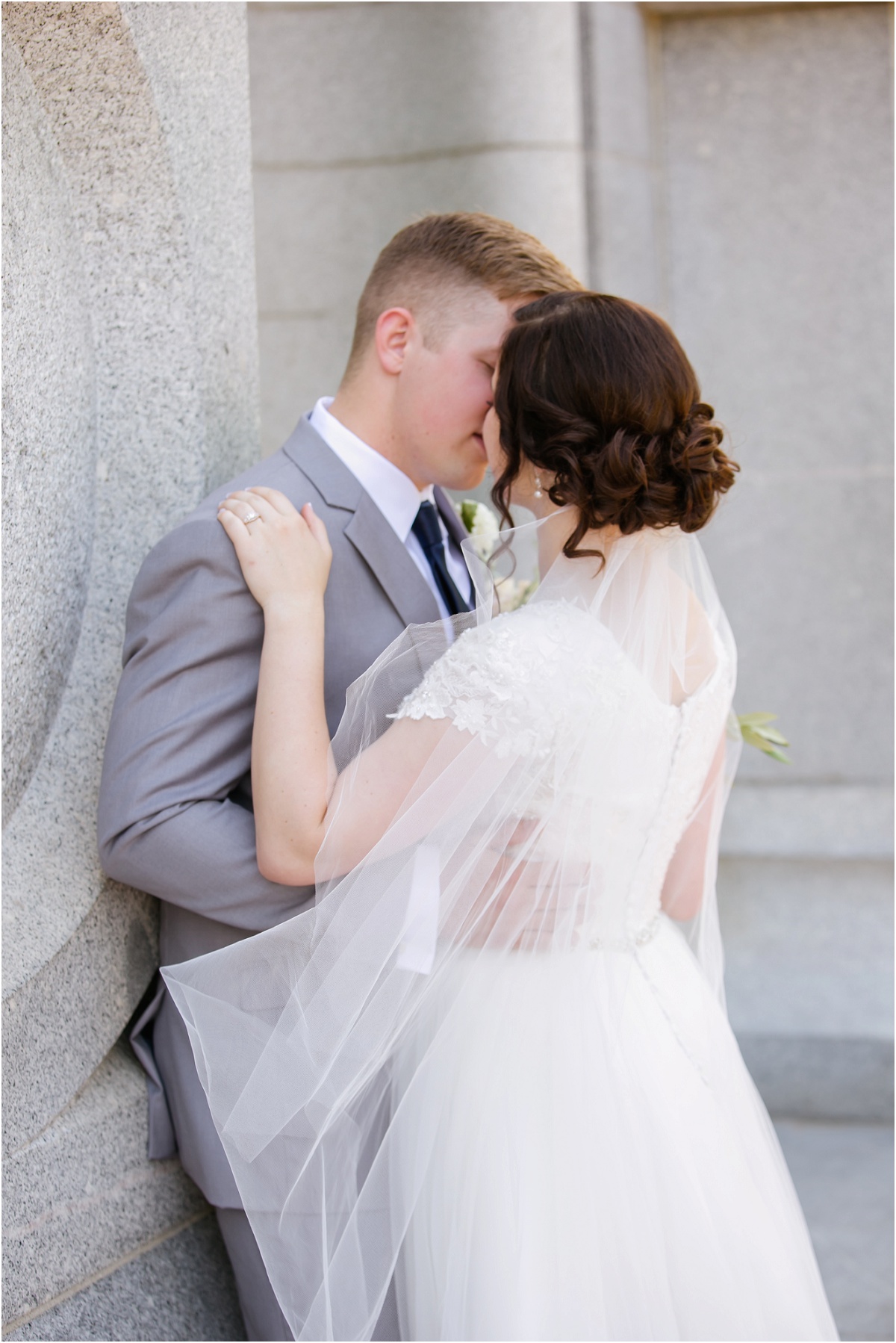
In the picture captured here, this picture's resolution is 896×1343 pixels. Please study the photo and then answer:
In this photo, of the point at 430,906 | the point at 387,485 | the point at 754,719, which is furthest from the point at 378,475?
the point at 754,719

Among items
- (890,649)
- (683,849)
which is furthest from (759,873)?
(683,849)

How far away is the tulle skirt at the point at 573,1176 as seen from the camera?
66.1 inches

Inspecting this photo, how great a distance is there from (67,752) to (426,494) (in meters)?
0.94

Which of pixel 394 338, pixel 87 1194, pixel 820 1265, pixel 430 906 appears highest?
pixel 394 338

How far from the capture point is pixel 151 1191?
6.80ft

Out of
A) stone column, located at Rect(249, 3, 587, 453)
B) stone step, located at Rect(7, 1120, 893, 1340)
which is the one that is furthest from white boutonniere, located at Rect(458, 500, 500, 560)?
stone column, located at Rect(249, 3, 587, 453)

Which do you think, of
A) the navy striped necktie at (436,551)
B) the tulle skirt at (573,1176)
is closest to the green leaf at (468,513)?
the navy striped necktie at (436,551)

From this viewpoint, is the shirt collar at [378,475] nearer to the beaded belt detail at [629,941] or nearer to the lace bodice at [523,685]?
the lace bodice at [523,685]

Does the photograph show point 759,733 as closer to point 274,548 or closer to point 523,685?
point 523,685

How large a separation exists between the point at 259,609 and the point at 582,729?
597 mm

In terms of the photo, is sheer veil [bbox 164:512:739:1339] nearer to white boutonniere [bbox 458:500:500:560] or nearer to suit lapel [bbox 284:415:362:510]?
suit lapel [bbox 284:415:362:510]

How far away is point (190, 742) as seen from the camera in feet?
6.09

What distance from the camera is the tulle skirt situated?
5.51ft

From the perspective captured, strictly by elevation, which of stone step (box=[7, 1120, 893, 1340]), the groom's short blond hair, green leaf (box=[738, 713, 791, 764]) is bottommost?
stone step (box=[7, 1120, 893, 1340])
